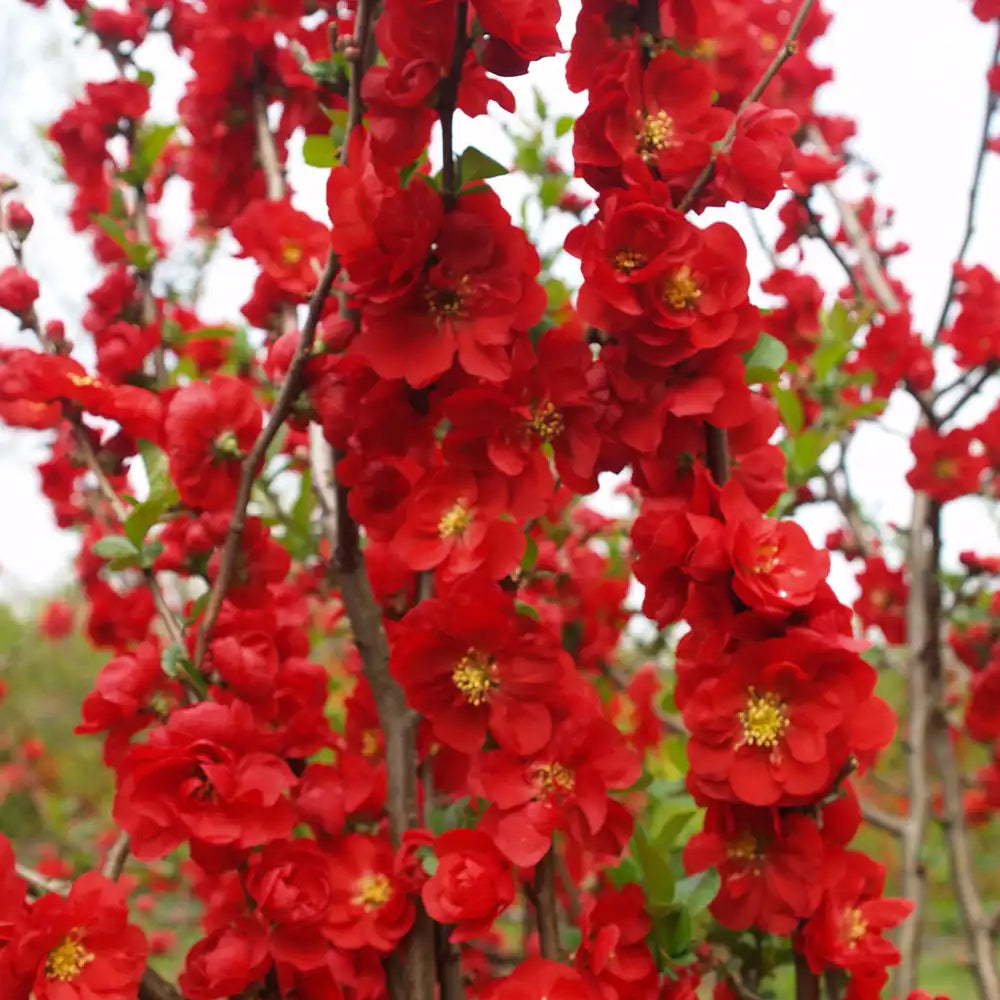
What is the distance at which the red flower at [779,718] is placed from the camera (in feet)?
2.02

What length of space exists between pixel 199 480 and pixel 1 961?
1.20 feet

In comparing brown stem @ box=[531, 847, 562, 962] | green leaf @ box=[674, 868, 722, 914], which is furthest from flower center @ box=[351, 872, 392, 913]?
green leaf @ box=[674, 868, 722, 914]

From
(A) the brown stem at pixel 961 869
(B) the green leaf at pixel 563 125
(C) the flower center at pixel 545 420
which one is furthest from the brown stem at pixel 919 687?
(C) the flower center at pixel 545 420

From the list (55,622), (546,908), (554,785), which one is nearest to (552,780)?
(554,785)

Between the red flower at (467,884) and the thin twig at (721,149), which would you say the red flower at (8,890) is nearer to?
the red flower at (467,884)

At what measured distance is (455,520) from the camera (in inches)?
27.6

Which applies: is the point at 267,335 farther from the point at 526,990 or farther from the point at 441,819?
the point at 526,990

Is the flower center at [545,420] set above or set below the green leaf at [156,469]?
below

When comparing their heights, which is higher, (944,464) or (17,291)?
(944,464)

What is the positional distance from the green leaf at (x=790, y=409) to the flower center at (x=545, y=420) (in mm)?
596

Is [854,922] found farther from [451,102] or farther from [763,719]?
[451,102]

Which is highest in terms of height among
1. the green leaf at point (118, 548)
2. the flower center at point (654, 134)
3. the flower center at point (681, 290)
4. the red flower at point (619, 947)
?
the flower center at point (654, 134)

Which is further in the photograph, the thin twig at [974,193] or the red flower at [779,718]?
the thin twig at [974,193]

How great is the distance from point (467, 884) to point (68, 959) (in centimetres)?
26
